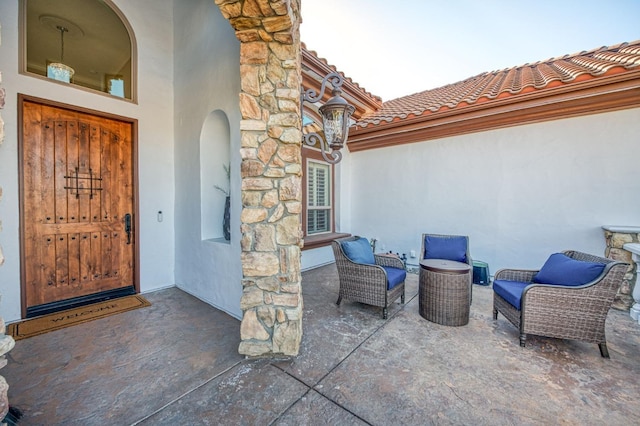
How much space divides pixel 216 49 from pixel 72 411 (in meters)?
3.75

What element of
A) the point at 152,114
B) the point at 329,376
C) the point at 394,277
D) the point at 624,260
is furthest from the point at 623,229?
the point at 152,114

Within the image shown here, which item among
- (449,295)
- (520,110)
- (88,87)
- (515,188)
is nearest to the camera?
(449,295)

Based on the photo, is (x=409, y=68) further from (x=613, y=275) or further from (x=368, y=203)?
(x=613, y=275)

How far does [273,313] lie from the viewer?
2.27m

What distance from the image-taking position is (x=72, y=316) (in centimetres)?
309

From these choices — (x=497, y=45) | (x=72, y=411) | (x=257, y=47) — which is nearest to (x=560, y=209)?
(x=497, y=45)

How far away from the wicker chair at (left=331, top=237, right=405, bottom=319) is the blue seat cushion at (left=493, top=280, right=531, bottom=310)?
1.08 meters

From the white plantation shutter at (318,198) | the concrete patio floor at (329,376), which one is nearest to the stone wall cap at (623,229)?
the concrete patio floor at (329,376)

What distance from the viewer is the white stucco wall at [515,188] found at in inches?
145

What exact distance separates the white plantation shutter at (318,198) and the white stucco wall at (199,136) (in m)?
2.09

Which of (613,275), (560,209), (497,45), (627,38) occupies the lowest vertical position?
(613,275)

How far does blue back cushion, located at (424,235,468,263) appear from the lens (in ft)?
12.7

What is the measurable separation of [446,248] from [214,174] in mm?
3706

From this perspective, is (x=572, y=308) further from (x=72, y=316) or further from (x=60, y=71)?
(x=60, y=71)
